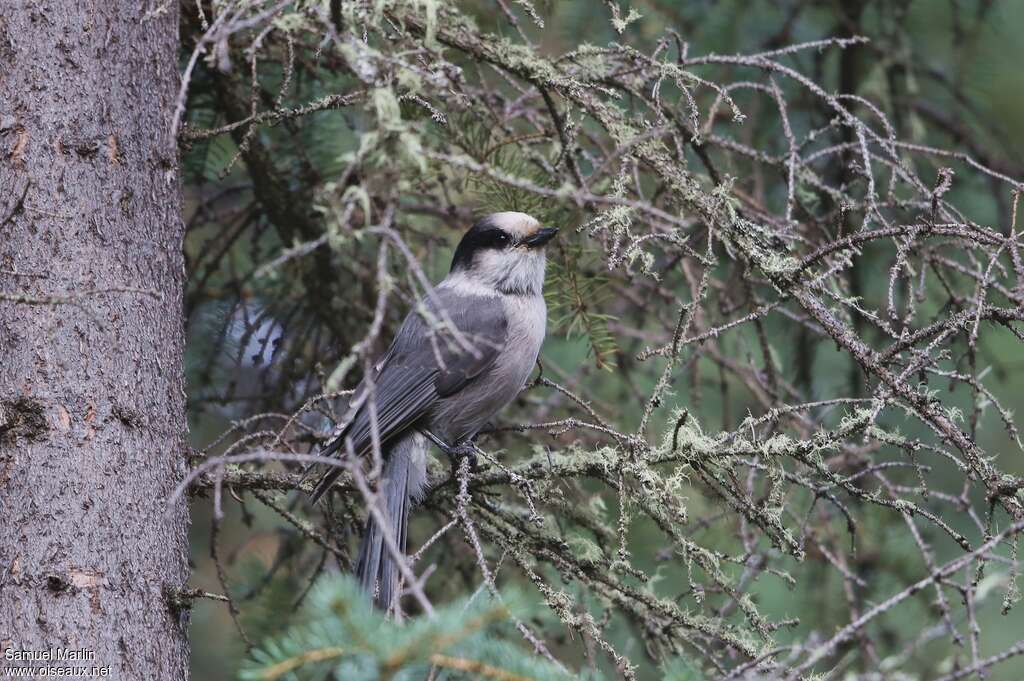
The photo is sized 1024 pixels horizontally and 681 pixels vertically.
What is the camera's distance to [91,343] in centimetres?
231

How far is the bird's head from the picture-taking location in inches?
132

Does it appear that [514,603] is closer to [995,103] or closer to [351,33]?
[351,33]

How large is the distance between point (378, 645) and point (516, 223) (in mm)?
2030

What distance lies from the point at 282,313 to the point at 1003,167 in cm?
272

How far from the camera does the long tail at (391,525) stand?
277 cm

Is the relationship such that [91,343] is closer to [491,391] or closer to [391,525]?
[391,525]

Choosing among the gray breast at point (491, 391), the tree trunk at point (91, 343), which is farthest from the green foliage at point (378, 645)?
the gray breast at point (491, 391)

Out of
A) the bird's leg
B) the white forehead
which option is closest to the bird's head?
the white forehead

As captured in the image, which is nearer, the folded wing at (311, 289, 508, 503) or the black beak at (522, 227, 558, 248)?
the black beak at (522, 227, 558, 248)

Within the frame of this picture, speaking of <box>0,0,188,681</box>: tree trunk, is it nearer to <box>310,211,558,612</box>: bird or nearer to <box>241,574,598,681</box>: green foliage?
<box>241,574,598,681</box>: green foliage

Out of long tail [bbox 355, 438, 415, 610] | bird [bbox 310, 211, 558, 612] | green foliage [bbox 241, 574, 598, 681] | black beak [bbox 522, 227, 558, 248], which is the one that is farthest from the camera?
bird [bbox 310, 211, 558, 612]

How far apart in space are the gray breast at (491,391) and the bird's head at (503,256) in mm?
192

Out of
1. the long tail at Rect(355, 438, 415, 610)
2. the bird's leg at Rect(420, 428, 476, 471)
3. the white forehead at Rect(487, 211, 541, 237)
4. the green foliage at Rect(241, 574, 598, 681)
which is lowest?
the long tail at Rect(355, 438, 415, 610)

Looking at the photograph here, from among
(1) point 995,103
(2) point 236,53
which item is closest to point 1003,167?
(1) point 995,103
